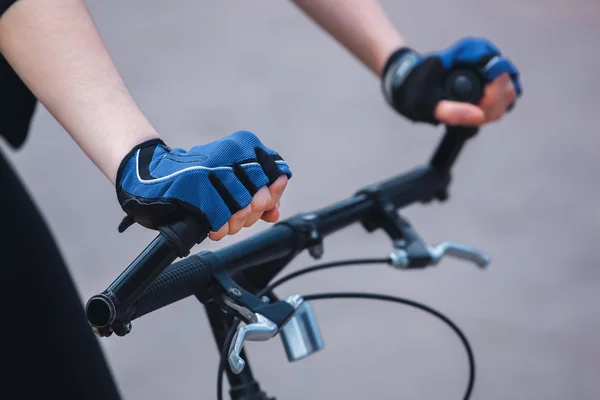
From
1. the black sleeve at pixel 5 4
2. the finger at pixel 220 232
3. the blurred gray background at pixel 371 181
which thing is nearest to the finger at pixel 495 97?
the finger at pixel 220 232

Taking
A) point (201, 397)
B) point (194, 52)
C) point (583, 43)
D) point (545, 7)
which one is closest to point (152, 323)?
point (201, 397)

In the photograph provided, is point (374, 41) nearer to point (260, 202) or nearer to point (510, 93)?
point (510, 93)

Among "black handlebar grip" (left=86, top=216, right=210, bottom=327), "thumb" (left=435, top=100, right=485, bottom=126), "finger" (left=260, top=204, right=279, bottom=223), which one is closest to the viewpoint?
"black handlebar grip" (left=86, top=216, right=210, bottom=327)

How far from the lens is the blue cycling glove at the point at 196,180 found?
3.22 feet

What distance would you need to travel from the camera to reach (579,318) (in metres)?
3.53

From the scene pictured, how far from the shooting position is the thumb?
147 centimetres

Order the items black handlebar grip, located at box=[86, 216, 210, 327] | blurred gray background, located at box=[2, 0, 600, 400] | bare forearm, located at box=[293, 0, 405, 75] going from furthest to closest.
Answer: blurred gray background, located at box=[2, 0, 600, 400] → bare forearm, located at box=[293, 0, 405, 75] → black handlebar grip, located at box=[86, 216, 210, 327]

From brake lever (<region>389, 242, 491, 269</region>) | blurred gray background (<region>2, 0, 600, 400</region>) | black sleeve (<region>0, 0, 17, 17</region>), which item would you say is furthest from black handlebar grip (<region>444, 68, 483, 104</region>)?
blurred gray background (<region>2, 0, 600, 400</region>)

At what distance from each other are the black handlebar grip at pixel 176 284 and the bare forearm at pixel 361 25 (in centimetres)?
63

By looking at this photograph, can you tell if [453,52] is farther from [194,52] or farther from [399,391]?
[194,52]

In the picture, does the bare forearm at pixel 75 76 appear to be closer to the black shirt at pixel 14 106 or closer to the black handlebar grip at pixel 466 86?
the black shirt at pixel 14 106

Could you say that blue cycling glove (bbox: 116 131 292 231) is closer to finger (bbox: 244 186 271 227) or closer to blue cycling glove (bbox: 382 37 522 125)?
finger (bbox: 244 186 271 227)

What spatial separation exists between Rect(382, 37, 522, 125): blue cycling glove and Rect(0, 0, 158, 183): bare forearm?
592mm

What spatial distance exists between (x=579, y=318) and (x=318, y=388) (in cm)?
117
